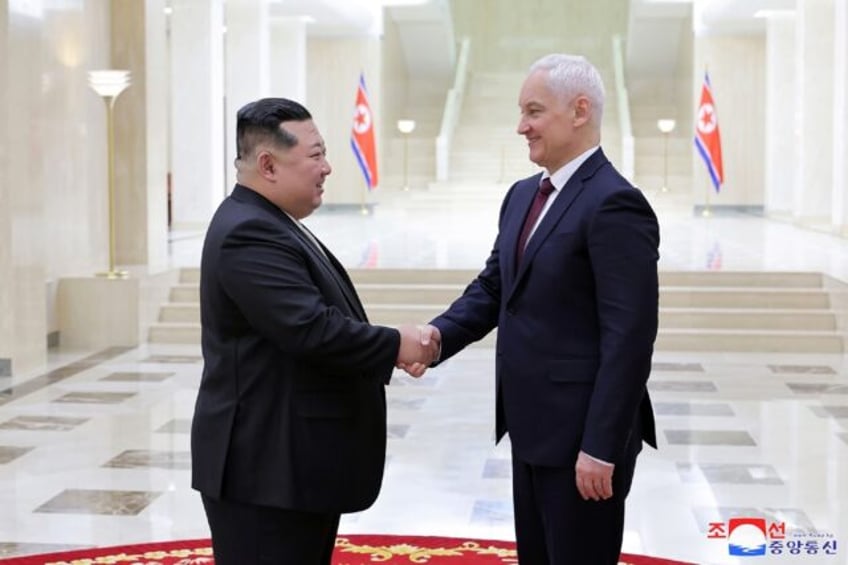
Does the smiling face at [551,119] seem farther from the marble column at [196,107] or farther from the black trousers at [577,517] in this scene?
the marble column at [196,107]

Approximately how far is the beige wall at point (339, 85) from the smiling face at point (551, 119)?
24.1m

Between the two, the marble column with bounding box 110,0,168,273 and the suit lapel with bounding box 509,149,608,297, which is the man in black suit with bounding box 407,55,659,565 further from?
the marble column with bounding box 110,0,168,273

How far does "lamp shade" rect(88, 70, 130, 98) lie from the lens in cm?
1159

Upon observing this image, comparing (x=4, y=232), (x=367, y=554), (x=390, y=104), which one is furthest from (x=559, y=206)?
(x=390, y=104)

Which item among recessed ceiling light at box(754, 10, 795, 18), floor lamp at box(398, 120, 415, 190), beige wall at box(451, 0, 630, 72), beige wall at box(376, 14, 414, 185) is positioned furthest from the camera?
beige wall at box(451, 0, 630, 72)

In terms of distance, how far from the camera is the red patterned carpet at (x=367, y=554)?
521cm

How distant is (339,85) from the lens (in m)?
27.5

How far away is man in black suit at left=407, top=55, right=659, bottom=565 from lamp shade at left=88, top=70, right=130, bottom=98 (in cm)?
887

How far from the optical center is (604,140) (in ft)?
95.6

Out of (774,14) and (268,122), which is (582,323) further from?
(774,14)

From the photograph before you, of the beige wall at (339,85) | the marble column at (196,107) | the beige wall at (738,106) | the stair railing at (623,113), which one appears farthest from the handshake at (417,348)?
the beige wall at (339,85)

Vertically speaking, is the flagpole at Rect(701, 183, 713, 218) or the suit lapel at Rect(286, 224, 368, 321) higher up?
the suit lapel at Rect(286, 224, 368, 321)

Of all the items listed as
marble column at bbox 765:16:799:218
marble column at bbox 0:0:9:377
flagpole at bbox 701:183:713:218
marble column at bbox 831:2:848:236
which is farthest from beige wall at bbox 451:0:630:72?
marble column at bbox 0:0:9:377

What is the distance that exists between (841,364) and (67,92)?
6792 millimetres
